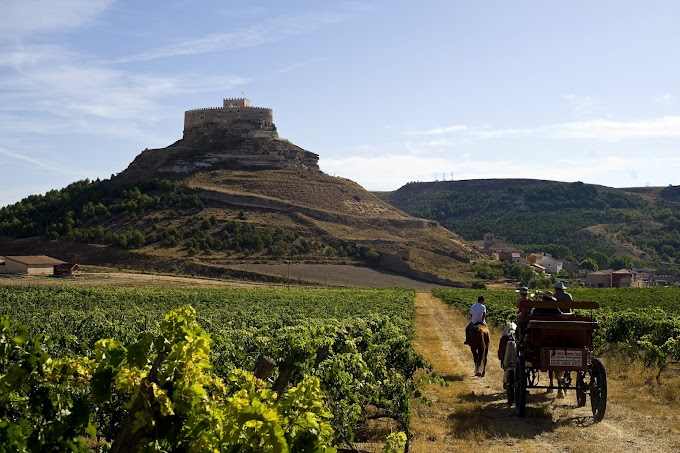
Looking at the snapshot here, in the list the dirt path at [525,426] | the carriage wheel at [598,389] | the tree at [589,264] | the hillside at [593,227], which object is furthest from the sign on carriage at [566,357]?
the hillside at [593,227]

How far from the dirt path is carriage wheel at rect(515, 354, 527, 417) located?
19 cm

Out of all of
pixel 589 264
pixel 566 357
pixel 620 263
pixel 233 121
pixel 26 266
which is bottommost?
pixel 26 266

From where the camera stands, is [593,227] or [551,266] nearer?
[551,266]


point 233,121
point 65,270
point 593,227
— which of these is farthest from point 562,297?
point 593,227

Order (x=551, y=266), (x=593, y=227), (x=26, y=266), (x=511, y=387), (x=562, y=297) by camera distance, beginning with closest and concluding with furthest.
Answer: (x=511, y=387) < (x=562, y=297) < (x=26, y=266) < (x=551, y=266) < (x=593, y=227)

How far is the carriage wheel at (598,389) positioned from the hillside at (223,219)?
76.5 m

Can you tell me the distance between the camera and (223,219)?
351ft

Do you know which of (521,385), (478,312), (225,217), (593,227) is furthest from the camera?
(593,227)

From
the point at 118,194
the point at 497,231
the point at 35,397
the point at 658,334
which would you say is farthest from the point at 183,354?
the point at 497,231

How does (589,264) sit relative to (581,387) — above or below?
above

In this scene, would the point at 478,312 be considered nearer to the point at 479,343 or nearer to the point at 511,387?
the point at 479,343

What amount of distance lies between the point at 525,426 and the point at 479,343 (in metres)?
4.73

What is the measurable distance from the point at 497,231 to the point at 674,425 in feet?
583

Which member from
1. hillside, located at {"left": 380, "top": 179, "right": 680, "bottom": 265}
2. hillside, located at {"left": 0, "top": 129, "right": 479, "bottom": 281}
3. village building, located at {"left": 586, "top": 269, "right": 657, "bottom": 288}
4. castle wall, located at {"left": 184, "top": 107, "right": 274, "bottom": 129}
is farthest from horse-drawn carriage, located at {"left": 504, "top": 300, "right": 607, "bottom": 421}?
hillside, located at {"left": 380, "top": 179, "right": 680, "bottom": 265}
